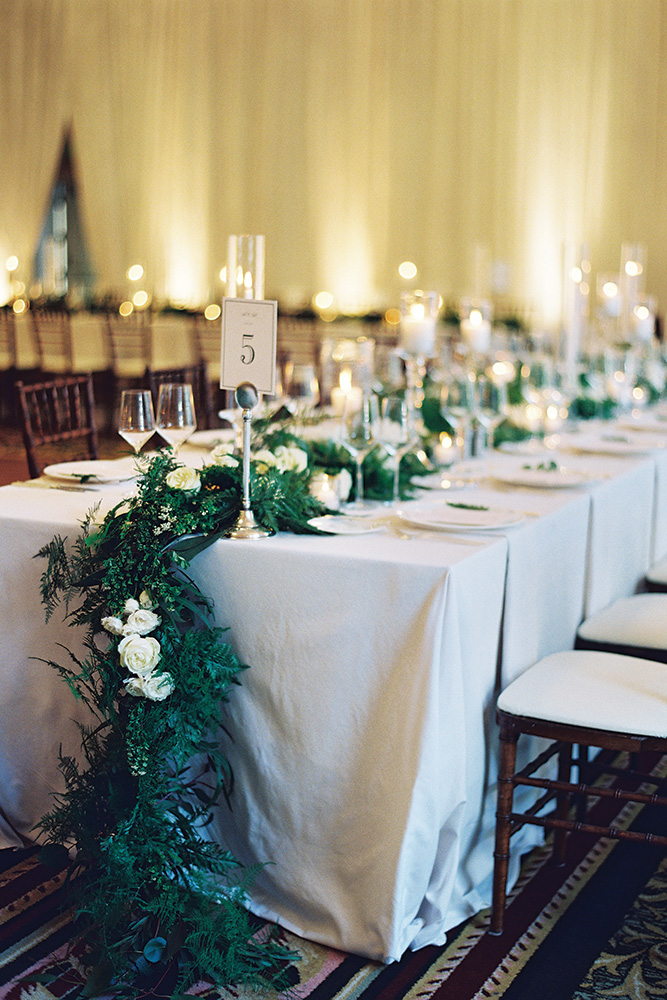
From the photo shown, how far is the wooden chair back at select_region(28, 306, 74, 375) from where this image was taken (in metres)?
8.00

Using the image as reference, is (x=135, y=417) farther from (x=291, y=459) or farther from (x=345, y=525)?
(x=345, y=525)

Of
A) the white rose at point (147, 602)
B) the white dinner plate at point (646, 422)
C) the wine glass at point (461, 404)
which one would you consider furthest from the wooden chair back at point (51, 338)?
the white rose at point (147, 602)

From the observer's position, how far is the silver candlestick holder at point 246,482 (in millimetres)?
1978

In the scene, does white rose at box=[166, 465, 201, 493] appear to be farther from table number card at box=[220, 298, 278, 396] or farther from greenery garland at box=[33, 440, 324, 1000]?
table number card at box=[220, 298, 278, 396]

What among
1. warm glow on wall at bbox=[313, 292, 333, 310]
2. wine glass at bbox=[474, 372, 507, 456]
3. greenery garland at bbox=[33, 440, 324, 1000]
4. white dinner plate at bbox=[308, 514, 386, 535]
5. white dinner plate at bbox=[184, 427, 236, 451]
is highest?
warm glow on wall at bbox=[313, 292, 333, 310]

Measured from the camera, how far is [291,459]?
7.31 ft

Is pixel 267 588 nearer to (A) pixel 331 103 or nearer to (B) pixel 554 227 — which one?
(B) pixel 554 227

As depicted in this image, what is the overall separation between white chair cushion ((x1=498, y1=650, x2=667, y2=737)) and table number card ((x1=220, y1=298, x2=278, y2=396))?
2.37ft

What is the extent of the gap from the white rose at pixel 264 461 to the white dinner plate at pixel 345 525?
14 cm

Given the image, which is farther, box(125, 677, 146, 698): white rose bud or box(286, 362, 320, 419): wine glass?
box(286, 362, 320, 419): wine glass

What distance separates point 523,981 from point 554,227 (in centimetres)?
918

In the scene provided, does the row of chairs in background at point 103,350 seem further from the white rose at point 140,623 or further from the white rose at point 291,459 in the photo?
the white rose at point 140,623

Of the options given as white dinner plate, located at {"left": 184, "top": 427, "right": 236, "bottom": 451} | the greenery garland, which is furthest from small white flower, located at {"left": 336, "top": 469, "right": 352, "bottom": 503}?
white dinner plate, located at {"left": 184, "top": 427, "right": 236, "bottom": 451}

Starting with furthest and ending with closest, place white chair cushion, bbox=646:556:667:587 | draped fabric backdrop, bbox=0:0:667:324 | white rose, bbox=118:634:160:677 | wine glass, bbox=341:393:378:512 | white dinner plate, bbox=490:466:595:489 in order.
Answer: draped fabric backdrop, bbox=0:0:667:324
white chair cushion, bbox=646:556:667:587
white dinner plate, bbox=490:466:595:489
wine glass, bbox=341:393:378:512
white rose, bbox=118:634:160:677
